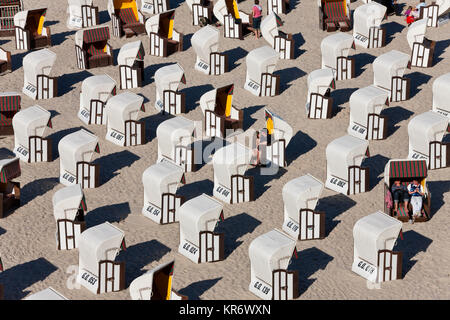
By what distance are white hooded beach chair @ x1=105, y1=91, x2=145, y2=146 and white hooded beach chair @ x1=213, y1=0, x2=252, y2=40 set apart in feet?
35.2

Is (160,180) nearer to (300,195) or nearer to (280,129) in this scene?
(300,195)

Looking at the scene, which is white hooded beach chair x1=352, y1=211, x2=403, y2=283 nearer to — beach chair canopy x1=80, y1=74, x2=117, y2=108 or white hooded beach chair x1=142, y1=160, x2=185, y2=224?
white hooded beach chair x1=142, y1=160, x2=185, y2=224

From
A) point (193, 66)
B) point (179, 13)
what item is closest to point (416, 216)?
point (193, 66)

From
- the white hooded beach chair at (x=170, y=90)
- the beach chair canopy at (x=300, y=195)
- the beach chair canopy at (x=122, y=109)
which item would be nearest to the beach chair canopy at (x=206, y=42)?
the white hooded beach chair at (x=170, y=90)

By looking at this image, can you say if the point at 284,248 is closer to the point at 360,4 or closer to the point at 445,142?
the point at 445,142

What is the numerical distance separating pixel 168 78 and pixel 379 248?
14601 millimetres

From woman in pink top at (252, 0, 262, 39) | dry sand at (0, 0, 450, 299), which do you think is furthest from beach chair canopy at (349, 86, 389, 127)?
woman in pink top at (252, 0, 262, 39)

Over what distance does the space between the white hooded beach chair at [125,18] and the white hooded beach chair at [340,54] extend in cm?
1067

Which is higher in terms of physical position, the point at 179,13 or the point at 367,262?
the point at 179,13

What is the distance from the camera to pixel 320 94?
43031mm

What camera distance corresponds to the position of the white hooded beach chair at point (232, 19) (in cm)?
5072

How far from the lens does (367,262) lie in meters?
33.4

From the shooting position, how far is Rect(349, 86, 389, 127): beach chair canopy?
4084 cm

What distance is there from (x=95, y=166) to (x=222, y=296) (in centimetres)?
898
